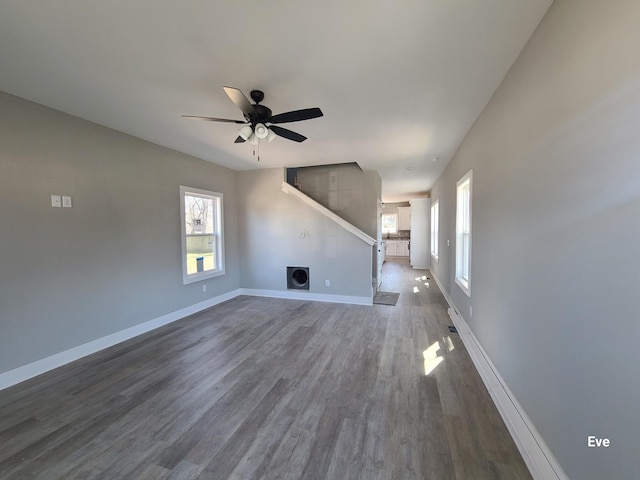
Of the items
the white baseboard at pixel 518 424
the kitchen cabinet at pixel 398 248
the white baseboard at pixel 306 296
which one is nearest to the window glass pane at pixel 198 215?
the white baseboard at pixel 306 296

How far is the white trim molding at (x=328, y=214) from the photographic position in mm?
4746

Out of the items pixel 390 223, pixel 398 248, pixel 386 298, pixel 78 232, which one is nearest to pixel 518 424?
Result: pixel 386 298

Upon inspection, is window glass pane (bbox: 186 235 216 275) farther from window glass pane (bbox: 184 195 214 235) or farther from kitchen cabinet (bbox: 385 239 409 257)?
kitchen cabinet (bbox: 385 239 409 257)

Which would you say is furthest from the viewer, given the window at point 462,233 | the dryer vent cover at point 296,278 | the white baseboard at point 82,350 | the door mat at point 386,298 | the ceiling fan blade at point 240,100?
the dryer vent cover at point 296,278

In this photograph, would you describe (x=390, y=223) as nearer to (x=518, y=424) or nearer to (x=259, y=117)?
(x=259, y=117)

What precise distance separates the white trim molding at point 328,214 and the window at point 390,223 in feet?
23.3

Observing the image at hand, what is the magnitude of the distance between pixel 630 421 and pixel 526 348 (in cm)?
84

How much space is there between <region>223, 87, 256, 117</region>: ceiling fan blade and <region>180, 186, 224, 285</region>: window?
8.31 ft

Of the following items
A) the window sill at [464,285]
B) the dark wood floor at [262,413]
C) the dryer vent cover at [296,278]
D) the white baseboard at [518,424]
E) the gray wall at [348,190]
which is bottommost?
the dark wood floor at [262,413]

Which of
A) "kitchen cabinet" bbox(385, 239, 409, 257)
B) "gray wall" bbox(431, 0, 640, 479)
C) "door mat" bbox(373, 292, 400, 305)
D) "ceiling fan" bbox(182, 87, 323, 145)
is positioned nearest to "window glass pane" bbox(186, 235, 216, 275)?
"ceiling fan" bbox(182, 87, 323, 145)

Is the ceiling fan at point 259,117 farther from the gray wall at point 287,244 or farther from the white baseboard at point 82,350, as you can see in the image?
the white baseboard at point 82,350

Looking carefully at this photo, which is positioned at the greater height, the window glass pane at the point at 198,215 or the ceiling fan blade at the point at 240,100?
the ceiling fan blade at the point at 240,100

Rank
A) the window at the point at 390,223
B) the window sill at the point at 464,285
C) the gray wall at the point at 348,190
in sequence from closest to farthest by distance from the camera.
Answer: the window sill at the point at 464,285 → the gray wall at the point at 348,190 → the window at the point at 390,223

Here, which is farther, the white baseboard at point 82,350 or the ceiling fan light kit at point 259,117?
the white baseboard at point 82,350
